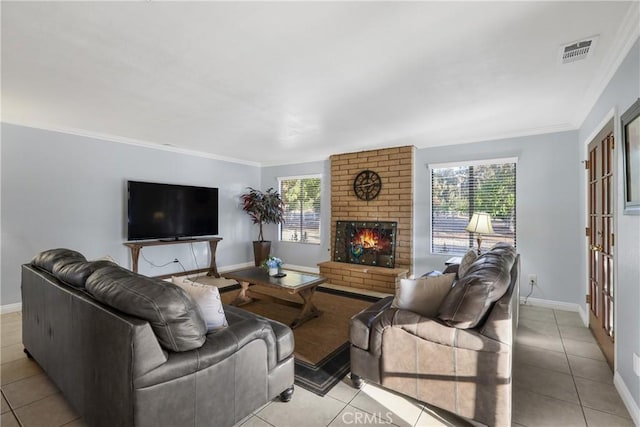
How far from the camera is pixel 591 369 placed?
7.87 ft

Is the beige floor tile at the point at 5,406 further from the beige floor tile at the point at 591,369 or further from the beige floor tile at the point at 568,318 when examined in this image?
the beige floor tile at the point at 568,318

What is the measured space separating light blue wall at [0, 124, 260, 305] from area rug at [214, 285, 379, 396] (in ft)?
6.25

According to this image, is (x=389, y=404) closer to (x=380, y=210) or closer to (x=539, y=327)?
(x=539, y=327)

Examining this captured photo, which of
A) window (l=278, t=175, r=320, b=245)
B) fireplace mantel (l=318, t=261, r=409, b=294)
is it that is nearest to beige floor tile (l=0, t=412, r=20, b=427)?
fireplace mantel (l=318, t=261, r=409, b=294)

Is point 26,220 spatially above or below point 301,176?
below

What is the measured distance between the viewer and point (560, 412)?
1901mm

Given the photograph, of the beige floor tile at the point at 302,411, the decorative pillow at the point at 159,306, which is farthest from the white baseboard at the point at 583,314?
the decorative pillow at the point at 159,306

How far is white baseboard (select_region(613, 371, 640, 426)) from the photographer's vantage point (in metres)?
1.79

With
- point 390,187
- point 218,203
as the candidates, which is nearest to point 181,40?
point 390,187

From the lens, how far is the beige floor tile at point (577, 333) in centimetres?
297

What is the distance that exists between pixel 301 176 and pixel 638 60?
5195 millimetres

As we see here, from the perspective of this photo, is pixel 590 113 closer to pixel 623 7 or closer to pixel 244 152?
pixel 623 7

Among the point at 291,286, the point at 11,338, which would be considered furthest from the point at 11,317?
the point at 291,286

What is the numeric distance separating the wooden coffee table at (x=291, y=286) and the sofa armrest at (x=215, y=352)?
127 centimetres
